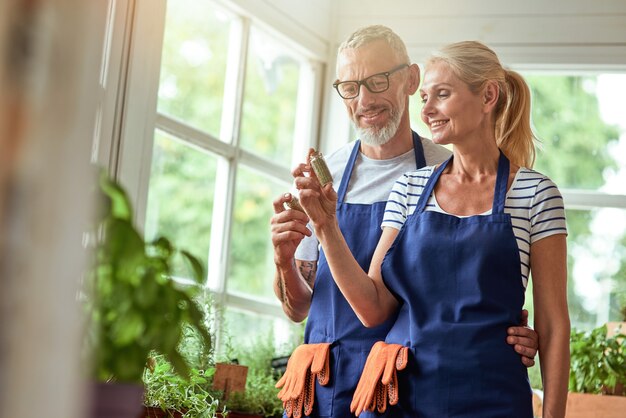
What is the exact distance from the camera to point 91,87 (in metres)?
0.67

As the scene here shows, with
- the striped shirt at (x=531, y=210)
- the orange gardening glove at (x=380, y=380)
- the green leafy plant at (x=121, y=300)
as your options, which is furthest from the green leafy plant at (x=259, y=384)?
the green leafy plant at (x=121, y=300)

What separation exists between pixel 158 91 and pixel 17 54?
243 cm

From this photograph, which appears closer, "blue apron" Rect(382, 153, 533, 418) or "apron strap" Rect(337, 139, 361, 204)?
"blue apron" Rect(382, 153, 533, 418)

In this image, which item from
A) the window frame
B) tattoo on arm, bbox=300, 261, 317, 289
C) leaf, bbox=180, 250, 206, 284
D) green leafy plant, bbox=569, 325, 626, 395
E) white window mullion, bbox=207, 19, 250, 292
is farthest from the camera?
white window mullion, bbox=207, 19, 250, 292

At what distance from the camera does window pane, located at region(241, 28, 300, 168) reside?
151 inches

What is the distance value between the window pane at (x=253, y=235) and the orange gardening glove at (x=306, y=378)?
1463 mm

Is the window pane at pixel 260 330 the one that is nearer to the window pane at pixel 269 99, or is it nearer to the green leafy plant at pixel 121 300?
the window pane at pixel 269 99

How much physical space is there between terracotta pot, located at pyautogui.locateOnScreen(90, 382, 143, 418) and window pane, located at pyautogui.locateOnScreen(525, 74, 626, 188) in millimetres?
3331

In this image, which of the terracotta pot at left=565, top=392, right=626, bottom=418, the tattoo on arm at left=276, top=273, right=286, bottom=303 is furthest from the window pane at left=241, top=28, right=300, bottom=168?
the terracotta pot at left=565, top=392, right=626, bottom=418

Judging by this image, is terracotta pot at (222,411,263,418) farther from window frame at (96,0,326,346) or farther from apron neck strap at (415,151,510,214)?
apron neck strap at (415,151,510,214)

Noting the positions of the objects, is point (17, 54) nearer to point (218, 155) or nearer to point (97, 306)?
point (97, 306)

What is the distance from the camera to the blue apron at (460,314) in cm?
199

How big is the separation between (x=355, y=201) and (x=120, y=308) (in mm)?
1634

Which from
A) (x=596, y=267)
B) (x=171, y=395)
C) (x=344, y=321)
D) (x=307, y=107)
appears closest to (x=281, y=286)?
(x=344, y=321)
